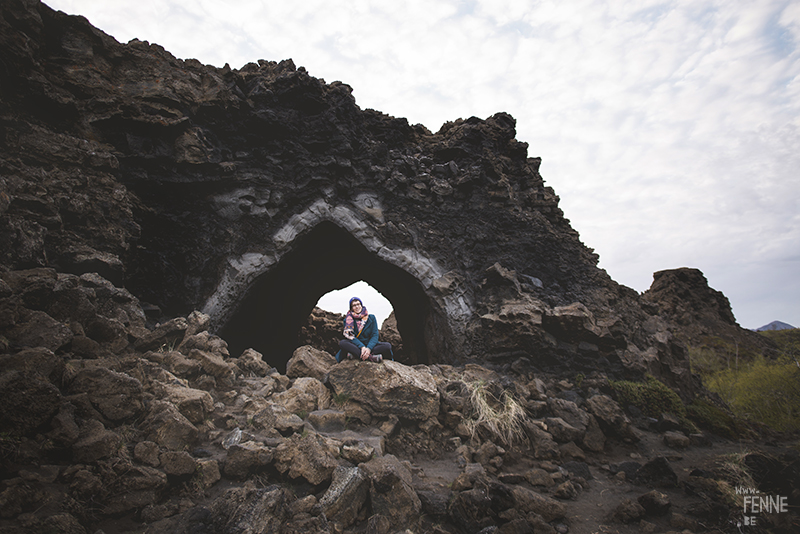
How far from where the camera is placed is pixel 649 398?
8430 millimetres

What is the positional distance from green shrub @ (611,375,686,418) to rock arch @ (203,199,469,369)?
14.4ft

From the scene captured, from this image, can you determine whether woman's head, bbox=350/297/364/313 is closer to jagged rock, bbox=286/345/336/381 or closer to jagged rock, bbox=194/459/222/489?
jagged rock, bbox=286/345/336/381

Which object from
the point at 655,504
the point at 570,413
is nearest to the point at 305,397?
the point at 655,504

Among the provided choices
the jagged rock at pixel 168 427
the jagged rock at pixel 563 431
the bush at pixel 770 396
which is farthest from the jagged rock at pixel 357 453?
the bush at pixel 770 396

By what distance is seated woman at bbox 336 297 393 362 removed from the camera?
6.45 metres

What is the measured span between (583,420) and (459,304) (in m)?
4.79

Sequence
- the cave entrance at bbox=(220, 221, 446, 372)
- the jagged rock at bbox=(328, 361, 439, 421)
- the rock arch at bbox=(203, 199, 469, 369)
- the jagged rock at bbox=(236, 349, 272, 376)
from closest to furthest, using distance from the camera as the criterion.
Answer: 1. the jagged rock at bbox=(328, 361, 439, 421)
2. the jagged rock at bbox=(236, 349, 272, 376)
3. the rock arch at bbox=(203, 199, 469, 369)
4. the cave entrance at bbox=(220, 221, 446, 372)

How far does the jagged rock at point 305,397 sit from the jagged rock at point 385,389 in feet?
0.78

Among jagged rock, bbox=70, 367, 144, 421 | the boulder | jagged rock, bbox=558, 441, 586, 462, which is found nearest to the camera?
the boulder

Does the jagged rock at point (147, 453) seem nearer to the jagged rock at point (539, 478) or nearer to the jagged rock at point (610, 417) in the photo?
the jagged rock at point (539, 478)

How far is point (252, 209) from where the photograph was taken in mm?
10156

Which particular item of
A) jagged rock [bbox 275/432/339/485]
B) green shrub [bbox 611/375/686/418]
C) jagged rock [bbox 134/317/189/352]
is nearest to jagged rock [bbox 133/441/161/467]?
jagged rock [bbox 275/432/339/485]

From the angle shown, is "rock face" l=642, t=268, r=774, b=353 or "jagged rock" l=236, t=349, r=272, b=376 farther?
"rock face" l=642, t=268, r=774, b=353

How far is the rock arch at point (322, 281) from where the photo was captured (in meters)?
10.0
